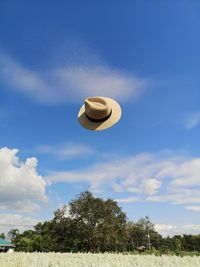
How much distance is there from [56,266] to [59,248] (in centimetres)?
5131

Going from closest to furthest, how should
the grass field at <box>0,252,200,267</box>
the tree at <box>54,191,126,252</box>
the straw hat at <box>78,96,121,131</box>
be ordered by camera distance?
the straw hat at <box>78,96,121,131</box>
the grass field at <box>0,252,200,267</box>
the tree at <box>54,191,126,252</box>

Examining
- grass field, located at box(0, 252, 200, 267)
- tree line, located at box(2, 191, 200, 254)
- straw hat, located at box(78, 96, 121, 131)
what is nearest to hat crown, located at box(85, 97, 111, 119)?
straw hat, located at box(78, 96, 121, 131)

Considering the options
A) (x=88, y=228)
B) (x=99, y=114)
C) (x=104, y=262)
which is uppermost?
(x=88, y=228)

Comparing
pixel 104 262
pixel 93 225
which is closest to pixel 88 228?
pixel 93 225

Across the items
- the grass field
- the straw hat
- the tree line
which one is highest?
the tree line

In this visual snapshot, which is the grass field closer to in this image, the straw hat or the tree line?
the straw hat

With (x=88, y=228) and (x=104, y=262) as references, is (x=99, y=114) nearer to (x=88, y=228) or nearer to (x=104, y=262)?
(x=104, y=262)

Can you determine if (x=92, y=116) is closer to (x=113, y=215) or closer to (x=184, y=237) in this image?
(x=113, y=215)

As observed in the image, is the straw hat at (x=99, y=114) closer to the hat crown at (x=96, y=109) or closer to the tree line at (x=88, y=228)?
the hat crown at (x=96, y=109)

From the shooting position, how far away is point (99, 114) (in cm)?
725

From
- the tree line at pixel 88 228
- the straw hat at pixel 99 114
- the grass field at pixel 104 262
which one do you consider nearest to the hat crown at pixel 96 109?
the straw hat at pixel 99 114

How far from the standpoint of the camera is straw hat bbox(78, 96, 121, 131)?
7.03 meters

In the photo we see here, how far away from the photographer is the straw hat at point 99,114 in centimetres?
703

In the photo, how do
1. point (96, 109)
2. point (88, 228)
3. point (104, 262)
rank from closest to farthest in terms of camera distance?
point (96, 109) < point (104, 262) < point (88, 228)
